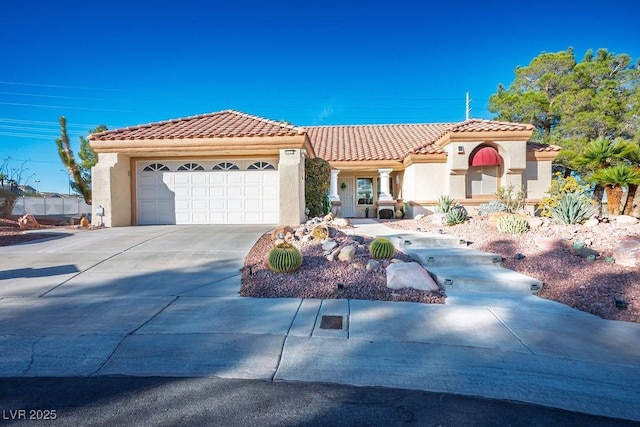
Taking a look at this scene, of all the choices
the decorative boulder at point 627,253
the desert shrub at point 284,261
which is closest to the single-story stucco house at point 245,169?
the desert shrub at point 284,261

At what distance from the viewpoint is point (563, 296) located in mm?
5574

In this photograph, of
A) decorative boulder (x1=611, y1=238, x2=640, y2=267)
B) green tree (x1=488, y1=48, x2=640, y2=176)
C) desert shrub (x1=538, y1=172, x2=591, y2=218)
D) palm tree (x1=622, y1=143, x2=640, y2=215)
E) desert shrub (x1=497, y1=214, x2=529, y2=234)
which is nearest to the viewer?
decorative boulder (x1=611, y1=238, x2=640, y2=267)

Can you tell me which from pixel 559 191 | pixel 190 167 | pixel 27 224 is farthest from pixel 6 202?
pixel 559 191

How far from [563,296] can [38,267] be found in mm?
10420

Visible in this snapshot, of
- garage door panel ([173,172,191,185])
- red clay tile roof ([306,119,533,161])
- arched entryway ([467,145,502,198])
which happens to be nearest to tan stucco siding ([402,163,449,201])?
red clay tile roof ([306,119,533,161])

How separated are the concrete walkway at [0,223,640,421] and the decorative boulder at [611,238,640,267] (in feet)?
7.60

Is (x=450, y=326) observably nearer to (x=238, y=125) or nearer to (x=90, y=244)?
(x=90, y=244)

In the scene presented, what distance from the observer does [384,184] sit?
17.9 m

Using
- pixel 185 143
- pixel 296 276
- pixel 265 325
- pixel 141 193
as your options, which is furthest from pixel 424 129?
pixel 265 325

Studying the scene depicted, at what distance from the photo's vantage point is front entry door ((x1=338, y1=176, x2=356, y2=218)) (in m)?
19.6

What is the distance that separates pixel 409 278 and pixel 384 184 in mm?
12346

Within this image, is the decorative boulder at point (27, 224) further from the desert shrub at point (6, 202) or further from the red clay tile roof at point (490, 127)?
the red clay tile roof at point (490, 127)

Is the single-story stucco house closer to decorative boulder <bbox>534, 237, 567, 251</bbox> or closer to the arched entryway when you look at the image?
the arched entryway

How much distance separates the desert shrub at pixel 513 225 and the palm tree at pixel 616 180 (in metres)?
3.04
